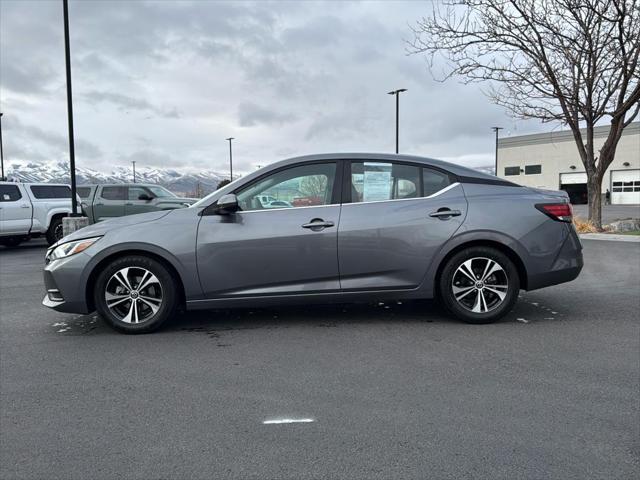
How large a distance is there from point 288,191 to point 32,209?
11.7 metres

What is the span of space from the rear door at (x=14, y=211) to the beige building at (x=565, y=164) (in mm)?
39456

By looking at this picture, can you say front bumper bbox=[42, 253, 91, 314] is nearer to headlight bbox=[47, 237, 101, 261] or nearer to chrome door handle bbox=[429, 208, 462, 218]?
headlight bbox=[47, 237, 101, 261]

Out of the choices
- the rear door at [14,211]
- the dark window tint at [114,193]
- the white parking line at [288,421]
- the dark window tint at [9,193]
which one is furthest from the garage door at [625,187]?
the white parking line at [288,421]

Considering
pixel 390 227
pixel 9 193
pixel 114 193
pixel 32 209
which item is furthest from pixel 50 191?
pixel 390 227

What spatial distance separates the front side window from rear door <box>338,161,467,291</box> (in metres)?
0.22

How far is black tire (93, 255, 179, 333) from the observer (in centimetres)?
498

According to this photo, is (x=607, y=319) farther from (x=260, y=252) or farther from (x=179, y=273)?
(x=179, y=273)

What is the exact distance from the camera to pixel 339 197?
5.16 metres

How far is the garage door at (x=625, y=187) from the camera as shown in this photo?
1967 inches

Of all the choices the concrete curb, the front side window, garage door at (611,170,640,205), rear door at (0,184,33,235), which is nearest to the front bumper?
the front side window

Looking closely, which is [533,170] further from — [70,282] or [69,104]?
[70,282]

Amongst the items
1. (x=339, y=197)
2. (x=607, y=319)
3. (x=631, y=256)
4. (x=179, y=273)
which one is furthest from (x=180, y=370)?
(x=631, y=256)

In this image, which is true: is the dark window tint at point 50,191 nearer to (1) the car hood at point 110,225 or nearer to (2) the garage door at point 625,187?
(1) the car hood at point 110,225

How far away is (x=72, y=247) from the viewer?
5.04m
